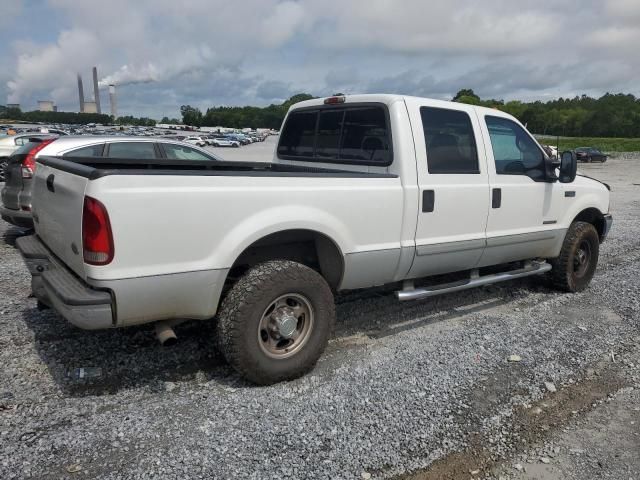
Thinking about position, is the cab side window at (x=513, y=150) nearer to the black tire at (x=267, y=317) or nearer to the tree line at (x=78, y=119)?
the black tire at (x=267, y=317)

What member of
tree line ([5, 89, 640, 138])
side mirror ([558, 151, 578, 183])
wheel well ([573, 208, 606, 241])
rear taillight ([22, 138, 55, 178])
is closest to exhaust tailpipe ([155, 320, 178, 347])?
side mirror ([558, 151, 578, 183])

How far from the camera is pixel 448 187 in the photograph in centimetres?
432

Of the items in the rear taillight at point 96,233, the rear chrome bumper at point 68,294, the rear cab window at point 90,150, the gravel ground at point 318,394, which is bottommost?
the gravel ground at point 318,394

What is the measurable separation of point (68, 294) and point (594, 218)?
563 cm

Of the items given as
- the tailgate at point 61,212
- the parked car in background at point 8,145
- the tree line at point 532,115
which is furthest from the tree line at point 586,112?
the tailgate at point 61,212

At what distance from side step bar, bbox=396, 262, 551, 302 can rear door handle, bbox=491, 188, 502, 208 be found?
68cm

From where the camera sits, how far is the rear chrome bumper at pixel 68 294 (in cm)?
290

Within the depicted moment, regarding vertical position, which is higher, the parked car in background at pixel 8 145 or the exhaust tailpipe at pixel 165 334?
the parked car in background at pixel 8 145

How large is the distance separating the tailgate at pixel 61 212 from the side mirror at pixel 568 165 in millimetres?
4345

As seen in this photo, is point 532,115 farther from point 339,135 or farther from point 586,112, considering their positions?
point 339,135

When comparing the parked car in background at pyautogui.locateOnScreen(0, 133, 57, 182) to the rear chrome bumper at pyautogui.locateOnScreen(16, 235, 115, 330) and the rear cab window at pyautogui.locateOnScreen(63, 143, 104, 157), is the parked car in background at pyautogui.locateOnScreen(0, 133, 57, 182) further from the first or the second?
the rear chrome bumper at pyautogui.locateOnScreen(16, 235, 115, 330)

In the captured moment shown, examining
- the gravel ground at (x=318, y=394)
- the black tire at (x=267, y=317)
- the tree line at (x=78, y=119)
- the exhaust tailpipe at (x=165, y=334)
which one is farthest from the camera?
the tree line at (x=78, y=119)

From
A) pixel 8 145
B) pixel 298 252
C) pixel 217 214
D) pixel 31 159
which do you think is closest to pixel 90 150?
pixel 31 159

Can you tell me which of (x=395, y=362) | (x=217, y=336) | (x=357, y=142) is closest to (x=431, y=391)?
(x=395, y=362)
